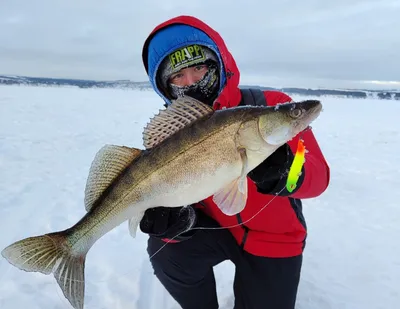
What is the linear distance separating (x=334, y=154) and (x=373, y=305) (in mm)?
7332

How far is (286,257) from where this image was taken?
2812 mm

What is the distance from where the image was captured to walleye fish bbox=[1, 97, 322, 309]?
1.89 meters

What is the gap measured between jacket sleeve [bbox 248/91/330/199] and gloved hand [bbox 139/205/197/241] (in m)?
0.75

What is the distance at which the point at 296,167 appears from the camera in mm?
2037

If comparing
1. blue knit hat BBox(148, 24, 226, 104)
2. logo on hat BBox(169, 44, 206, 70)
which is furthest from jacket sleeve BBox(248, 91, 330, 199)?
logo on hat BBox(169, 44, 206, 70)

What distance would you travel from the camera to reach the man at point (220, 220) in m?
2.70

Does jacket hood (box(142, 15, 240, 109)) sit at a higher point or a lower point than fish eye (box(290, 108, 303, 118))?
higher

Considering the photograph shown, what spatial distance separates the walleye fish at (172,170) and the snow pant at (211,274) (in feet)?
3.01

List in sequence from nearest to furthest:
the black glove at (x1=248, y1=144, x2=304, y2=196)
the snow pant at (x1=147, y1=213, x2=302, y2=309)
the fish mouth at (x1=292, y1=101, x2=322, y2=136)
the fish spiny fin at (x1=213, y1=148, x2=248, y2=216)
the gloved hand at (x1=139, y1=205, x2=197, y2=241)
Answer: the fish mouth at (x1=292, y1=101, x2=322, y2=136) < the fish spiny fin at (x1=213, y1=148, x2=248, y2=216) < the black glove at (x1=248, y1=144, x2=304, y2=196) < the gloved hand at (x1=139, y1=205, x2=197, y2=241) < the snow pant at (x1=147, y1=213, x2=302, y2=309)

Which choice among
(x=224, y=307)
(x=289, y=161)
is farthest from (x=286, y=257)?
(x=289, y=161)

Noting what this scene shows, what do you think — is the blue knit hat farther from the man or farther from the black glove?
the black glove

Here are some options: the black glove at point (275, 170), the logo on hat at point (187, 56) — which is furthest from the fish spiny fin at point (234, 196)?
the logo on hat at point (187, 56)

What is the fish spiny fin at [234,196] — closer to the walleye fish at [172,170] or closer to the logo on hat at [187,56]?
the walleye fish at [172,170]

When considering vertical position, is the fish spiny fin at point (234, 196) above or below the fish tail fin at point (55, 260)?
above
